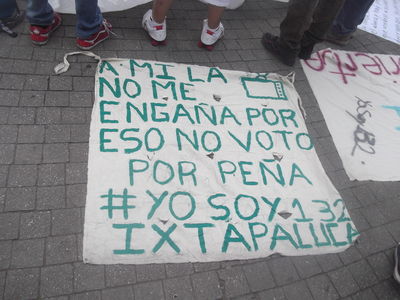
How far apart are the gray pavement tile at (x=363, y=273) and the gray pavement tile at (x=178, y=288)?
47.4 inches

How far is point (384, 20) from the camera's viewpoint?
5.09 metres

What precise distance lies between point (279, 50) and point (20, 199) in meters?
2.98

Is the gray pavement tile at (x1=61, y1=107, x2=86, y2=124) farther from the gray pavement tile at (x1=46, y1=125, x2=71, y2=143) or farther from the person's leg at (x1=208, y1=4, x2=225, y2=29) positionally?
the person's leg at (x1=208, y1=4, x2=225, y2=29)

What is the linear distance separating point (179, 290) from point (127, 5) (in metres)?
3.05

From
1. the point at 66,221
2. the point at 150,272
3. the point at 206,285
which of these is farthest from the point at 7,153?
the point at 206,285

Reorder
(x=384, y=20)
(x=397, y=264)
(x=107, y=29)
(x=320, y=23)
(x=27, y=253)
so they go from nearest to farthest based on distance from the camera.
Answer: (x=27, y=253) → (x=397, y=264) → (x=107, y=29) → (x=320, y=23) → (x=384, y=20)

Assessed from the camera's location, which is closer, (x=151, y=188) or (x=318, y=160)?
(x=151, y=188)

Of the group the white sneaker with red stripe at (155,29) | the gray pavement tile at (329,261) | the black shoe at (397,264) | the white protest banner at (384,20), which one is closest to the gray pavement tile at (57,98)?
the white sneaker with red stripe at (155,29)

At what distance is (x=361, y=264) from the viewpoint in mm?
2486

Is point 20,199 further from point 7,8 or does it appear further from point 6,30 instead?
point 7,8

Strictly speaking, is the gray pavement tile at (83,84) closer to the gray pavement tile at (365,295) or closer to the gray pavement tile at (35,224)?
the gray pavement tile at (35,224)

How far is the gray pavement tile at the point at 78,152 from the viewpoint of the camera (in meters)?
2.49

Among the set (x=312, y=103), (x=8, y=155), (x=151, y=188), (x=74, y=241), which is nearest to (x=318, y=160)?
(x=312, y=103)

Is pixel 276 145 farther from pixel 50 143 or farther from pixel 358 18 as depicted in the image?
pixel 358 18
